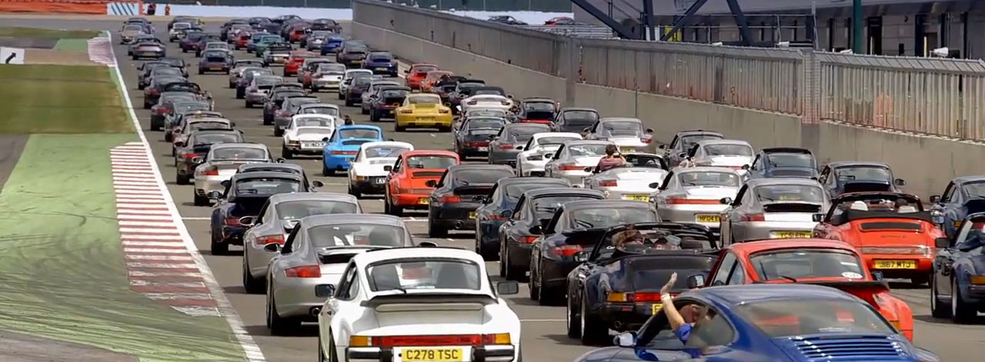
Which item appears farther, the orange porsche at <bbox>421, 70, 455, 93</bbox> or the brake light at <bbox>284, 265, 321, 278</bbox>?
the orange porsche at <bbox>421, 70, 455, 93</bbox>

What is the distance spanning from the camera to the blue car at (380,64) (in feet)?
303

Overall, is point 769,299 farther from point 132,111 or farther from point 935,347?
point 132,111

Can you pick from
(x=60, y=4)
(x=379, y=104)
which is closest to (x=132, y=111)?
(x=379, y=104)

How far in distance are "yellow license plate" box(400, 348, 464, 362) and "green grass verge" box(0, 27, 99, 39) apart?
11220 cm

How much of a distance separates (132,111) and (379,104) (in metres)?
10.6

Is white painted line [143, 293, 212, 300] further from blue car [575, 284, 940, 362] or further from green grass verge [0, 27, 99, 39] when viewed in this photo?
green grass verge [0, 27, 99, 39]

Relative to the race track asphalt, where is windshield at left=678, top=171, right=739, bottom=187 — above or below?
above

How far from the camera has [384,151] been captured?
43594 millimetres

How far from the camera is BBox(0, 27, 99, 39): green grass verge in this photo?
12444 cm

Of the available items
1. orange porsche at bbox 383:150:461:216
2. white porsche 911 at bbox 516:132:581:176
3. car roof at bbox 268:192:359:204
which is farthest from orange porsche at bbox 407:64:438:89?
car roof at bbox 268:192:359:204

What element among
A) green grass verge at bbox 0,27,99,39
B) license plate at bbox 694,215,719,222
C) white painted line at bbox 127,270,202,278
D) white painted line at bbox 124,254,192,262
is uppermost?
green grass verge at bbox 0,27,99,39

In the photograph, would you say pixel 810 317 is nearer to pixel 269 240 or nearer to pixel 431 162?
pixel 269 240

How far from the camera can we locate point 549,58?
78938mm

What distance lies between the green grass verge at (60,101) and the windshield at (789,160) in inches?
1239
